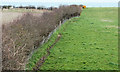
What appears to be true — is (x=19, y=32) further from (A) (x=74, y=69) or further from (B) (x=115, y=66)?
(B) (x=115, y=66)

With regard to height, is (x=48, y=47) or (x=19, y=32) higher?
(x=19, y=32)

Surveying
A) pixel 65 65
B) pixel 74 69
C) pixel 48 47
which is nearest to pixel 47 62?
pixel 65 65

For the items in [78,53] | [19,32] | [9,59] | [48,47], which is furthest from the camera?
[48,47]

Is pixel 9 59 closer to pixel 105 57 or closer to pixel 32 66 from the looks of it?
pixel 32 66

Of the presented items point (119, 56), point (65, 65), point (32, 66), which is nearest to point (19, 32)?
point (32, 66)

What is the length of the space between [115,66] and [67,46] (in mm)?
5022

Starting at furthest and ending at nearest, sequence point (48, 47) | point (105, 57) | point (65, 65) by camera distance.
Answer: point (48, 47) → point (105, 57) → point (65, 65)

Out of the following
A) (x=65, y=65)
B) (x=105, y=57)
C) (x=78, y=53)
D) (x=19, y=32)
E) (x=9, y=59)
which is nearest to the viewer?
(x=9, y=59)

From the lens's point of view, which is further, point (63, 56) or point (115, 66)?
point (63, 56)

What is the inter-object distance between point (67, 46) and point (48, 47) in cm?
144

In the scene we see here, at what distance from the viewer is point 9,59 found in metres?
6.73

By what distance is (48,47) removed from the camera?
14.5m

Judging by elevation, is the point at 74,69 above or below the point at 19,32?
below

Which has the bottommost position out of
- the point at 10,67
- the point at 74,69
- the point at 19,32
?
the point at 74,69
